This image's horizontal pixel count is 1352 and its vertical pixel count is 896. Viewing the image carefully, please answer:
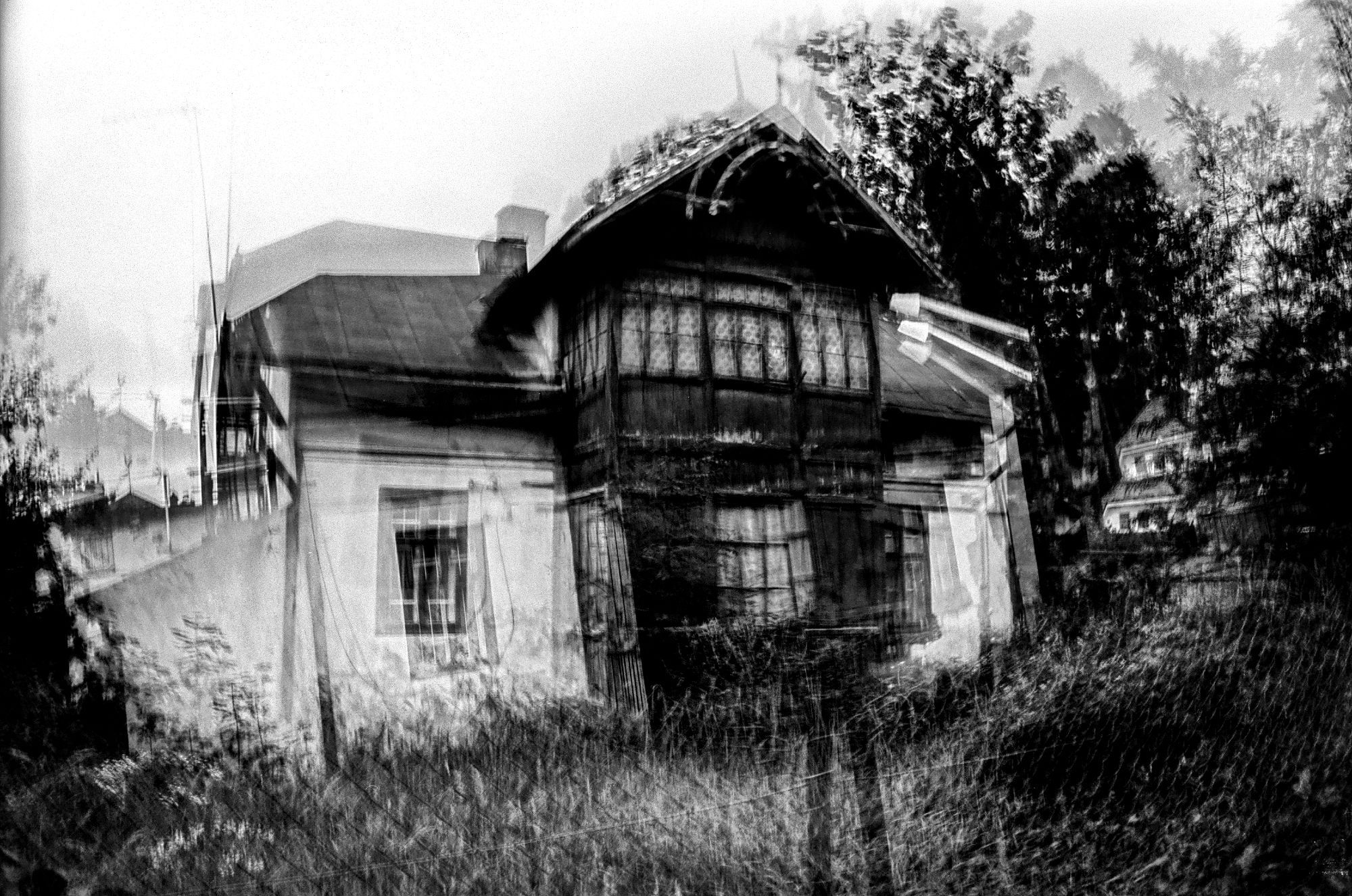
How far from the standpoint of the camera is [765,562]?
10.7ft

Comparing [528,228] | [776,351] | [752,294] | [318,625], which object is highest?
[528,228]

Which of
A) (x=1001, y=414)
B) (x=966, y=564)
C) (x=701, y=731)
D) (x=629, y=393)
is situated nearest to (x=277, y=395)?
(x=629, y=393)

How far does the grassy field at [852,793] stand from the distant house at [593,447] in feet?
0.62

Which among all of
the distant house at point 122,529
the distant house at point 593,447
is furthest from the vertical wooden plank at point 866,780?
the distant house at point 122,529

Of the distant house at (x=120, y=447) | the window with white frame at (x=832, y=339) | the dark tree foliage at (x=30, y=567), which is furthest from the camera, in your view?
the window with white frame at (x=832, y=339)

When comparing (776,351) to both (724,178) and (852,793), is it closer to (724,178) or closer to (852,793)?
(724,178)

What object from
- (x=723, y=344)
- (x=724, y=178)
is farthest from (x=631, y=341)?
(x=724, y=178)

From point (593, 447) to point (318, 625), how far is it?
0.92m

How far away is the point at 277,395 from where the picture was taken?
8.67 ft

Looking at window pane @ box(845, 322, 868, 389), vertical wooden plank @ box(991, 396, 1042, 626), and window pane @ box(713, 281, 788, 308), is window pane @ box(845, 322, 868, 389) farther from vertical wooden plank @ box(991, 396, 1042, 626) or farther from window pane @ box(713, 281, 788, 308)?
vertical wooden plank @ box(991, 396, 1042, 626)

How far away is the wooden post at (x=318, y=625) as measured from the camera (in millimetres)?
2525

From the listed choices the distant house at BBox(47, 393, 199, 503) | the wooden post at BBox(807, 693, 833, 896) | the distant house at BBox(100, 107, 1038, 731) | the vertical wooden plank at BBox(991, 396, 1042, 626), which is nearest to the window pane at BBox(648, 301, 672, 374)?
the distant house at BBox(100, 107, 1038, 731)

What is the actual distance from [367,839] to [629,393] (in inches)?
55.7

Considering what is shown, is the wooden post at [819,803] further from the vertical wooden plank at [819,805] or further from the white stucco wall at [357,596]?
the white stucco wall at [357,596]
